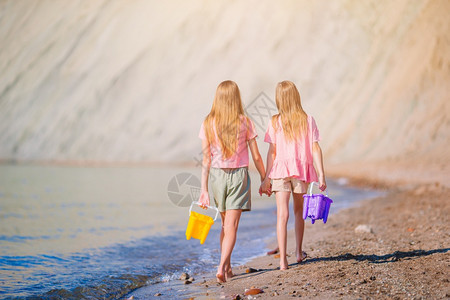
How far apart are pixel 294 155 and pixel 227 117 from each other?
2.64 ft

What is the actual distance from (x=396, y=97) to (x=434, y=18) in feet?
19.7

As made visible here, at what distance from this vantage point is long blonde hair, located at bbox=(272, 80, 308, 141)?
5617mm

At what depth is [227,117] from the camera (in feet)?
17.7

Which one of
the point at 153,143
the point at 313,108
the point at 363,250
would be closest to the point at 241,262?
the point at 363,250

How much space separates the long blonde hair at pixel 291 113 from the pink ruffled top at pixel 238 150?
1.37ft

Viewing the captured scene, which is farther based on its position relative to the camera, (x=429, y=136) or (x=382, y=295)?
(x=429, y=136)

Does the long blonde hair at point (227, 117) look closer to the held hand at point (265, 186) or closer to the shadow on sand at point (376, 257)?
the held hand at point (265, 186)

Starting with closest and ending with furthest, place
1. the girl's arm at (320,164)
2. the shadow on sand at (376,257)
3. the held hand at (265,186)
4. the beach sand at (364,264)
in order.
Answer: the beach sand at (364,264), the girl's arm at (320,164), the held hand at (265,186), the shadow on sand at (376,257)

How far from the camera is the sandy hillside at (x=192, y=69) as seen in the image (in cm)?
3162

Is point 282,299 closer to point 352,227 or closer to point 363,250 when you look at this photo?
point 363,250

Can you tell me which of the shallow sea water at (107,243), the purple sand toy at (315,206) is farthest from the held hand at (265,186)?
the shallow sea water at (107,243)

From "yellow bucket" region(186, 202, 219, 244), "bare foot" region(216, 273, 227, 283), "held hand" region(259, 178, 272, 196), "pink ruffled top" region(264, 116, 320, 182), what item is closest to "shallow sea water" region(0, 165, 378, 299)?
"bare foot" region(216, 273, 227, 283)

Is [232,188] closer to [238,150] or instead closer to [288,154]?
[238,150]

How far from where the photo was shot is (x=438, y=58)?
29.5 m
